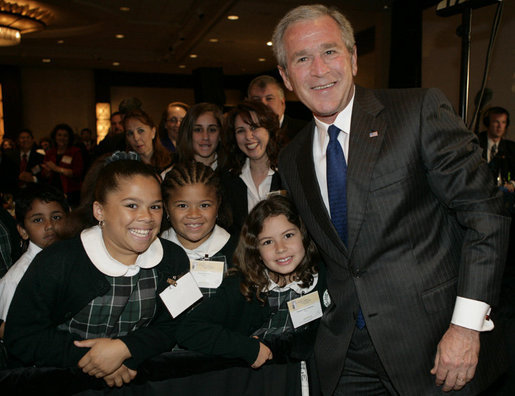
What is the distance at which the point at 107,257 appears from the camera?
5.17ft

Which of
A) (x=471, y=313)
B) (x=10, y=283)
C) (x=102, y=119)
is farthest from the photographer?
(x=102, y=119)

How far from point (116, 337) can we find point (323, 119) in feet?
3.44

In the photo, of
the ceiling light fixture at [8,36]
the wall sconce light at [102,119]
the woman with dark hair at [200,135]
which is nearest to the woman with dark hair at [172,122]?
the woman with dark hair at [200,135]

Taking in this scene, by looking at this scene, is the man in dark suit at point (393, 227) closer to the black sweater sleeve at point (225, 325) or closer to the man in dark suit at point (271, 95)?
the black sweater sleeve at point (225, 325)

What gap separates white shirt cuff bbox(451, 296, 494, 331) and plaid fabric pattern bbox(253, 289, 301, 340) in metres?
0.74

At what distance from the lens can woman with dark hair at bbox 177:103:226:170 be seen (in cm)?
286

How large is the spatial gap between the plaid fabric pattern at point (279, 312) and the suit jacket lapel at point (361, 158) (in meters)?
0.57

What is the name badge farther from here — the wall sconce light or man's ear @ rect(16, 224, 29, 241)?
the wall sconce light

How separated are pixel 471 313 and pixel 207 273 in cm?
110

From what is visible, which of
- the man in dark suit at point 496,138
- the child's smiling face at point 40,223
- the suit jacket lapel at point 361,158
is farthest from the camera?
the man in dark suit at point 496,138

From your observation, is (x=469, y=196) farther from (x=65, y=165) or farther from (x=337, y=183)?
(x=65, y=165)

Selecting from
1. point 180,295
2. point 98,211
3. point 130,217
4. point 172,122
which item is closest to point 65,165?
point 172,122

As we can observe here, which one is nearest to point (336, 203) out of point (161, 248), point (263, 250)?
point (263, 250)

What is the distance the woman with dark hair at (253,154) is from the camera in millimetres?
2598
